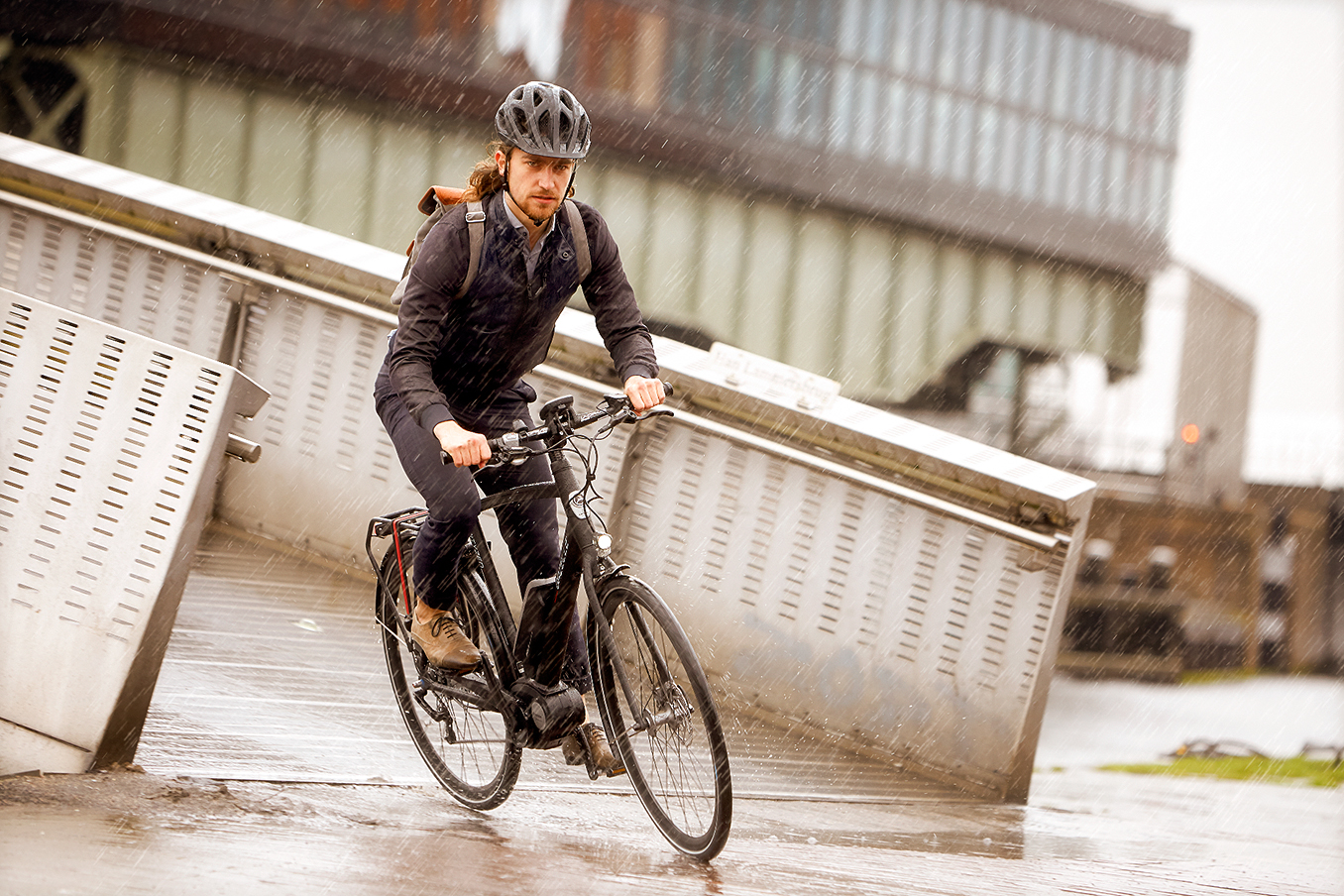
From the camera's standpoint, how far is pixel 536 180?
12.1 feet

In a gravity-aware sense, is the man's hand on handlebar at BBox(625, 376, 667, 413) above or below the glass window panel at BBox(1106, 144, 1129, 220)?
below

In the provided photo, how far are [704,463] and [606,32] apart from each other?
16276mm

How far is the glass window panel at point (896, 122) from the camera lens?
24.4 metres

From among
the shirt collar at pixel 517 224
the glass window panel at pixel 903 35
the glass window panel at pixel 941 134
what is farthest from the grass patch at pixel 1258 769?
the glass window panel at pixel 903 35

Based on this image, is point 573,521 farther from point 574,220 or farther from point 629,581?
point 574,220

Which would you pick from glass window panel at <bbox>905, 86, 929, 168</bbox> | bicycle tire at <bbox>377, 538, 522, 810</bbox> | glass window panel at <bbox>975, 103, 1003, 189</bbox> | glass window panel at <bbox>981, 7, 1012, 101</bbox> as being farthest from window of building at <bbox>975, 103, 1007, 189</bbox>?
bicycle tire at <bbox>377, 538, 522, 810</bbox>

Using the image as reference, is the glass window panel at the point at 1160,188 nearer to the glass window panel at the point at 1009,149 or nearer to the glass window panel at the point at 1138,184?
the glass window panel at the point at 1138,184

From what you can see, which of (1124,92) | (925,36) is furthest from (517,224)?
(1124,92)

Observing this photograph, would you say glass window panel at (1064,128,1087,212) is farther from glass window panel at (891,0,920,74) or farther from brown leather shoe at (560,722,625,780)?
brown leather shoe at (560,722,625,780)

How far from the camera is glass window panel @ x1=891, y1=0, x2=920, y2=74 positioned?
80.8ft

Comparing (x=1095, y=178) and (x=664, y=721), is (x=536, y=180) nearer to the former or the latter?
(x=664, y=721)

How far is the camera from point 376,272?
718 cm

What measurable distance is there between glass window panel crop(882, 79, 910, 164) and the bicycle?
21.5 metres

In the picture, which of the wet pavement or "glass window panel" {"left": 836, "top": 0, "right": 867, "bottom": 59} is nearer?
the wet pavement
